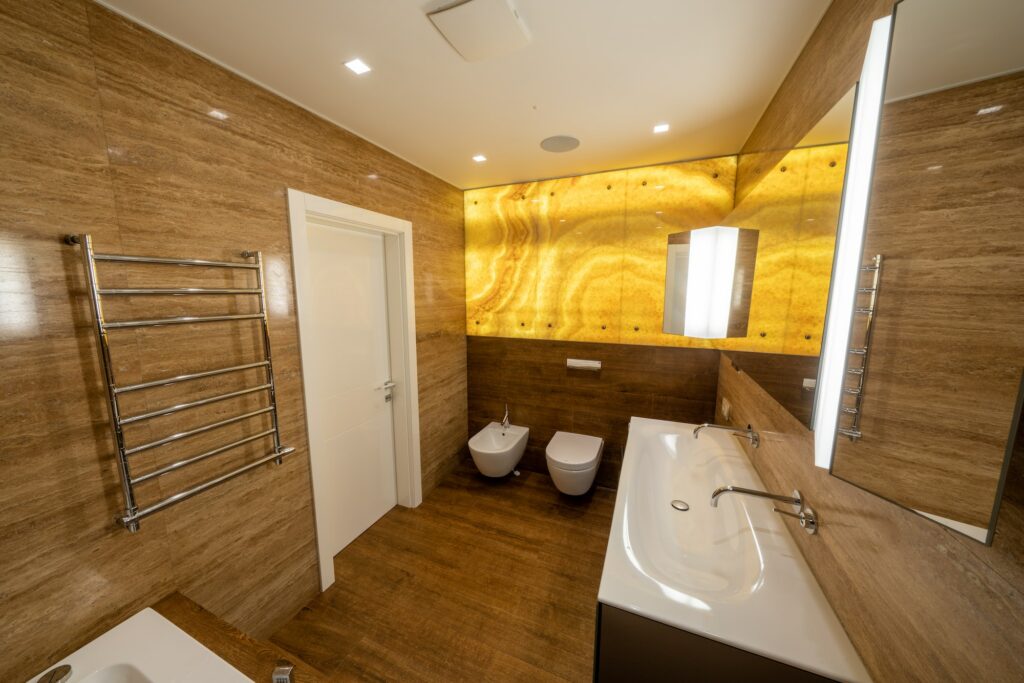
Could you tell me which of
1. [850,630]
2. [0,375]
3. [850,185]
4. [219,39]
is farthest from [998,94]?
[0,375]

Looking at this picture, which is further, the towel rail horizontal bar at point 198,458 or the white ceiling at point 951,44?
the towel rail horizontal bar at point 198,458

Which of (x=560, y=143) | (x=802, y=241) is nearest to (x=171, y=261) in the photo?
(x=560, y=143)

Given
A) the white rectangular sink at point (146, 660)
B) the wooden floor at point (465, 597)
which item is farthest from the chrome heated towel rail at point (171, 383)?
the wooden floor at point (465, 597)

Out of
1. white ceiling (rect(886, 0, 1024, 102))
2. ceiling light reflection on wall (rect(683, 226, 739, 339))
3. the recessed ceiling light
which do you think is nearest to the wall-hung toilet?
ceiling light reflection on wall (rect(683, 226, 739, 339))

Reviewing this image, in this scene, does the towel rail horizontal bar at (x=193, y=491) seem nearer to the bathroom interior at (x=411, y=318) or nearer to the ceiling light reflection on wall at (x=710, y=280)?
the bathroom interior at (x=411, y=318)

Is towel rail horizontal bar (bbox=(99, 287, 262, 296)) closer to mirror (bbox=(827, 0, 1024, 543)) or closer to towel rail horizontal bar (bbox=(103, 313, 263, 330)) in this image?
towel rail horizontal bar (bbox=(103, 313, 263, 330))

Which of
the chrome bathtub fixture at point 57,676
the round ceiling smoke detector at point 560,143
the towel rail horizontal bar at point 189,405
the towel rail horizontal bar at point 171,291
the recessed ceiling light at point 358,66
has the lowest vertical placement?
the chrome bathtub fixture at point 57,676

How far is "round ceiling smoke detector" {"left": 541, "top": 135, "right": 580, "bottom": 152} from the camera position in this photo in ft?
6.74

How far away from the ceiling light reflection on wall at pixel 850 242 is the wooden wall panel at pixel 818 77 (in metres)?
0.14

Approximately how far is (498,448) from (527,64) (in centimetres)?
249

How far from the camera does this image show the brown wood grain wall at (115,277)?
3.08ft

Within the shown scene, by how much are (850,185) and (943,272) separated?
1.25 ft

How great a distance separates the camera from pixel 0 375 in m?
0.91

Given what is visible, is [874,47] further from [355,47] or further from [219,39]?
[219,39]
